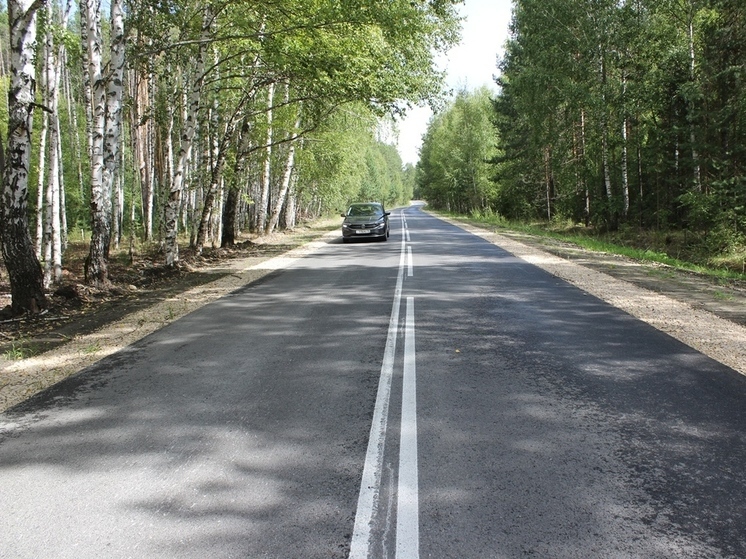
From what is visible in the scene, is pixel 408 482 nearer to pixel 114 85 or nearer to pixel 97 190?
pixel 97 190

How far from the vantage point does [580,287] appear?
1058 centimetres

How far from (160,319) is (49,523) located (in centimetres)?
569

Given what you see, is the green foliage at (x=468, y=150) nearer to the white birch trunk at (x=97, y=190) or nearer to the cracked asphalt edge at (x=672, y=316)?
the cracked asphalt edge at (x=672, y=316)

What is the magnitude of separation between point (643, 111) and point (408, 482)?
2435 cm

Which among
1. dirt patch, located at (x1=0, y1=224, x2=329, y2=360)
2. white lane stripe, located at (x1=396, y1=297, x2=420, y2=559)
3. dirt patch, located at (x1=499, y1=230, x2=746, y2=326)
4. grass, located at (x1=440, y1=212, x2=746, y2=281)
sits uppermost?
grass, located at (x1=440, y1=212, x2=746, y2=281)

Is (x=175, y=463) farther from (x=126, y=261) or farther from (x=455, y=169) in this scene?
(x=455, y=169)

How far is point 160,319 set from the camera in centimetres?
838

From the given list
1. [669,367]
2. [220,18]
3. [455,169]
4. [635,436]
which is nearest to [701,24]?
[220,18]

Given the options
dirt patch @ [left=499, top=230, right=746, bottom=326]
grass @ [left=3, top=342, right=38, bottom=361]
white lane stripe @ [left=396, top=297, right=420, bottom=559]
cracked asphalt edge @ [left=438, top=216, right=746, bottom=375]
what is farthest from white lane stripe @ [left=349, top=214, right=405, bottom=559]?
dirt patch @ [left=499, top=230, right=746, bottom=326]

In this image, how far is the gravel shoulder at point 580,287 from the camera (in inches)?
235

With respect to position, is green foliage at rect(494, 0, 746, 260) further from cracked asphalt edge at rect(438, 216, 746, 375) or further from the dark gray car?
the dark gray car

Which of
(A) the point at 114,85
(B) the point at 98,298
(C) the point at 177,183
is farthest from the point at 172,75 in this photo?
(B) the point at 98,298

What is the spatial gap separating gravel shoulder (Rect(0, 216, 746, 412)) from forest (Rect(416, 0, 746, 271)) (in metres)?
6.41

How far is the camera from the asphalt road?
280 centimetres
